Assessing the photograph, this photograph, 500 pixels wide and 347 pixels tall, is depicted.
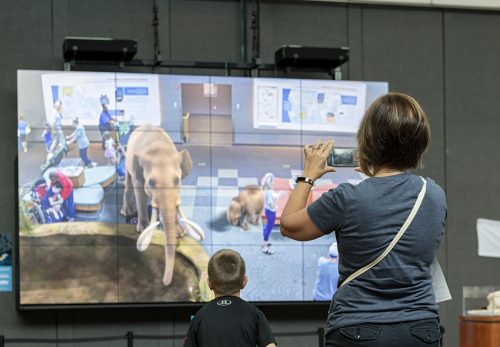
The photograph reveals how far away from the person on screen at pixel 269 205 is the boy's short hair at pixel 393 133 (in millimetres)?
5712

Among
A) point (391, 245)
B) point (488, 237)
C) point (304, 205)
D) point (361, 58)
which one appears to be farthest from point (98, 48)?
point (391, 245)

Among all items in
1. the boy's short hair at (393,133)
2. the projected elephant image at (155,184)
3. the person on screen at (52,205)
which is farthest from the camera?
the projected elephant image at (155,184)

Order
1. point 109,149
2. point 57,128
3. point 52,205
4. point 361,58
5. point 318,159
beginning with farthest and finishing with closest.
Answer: point 361,58, point 109,149, point 57,128, point 52,205, point 318,159

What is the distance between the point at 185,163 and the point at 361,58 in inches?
84.2

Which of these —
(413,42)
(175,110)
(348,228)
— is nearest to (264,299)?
(175,110)

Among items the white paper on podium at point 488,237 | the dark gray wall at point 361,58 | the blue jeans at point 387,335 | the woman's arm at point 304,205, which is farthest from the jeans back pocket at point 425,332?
the white paper on podium at point 488,237

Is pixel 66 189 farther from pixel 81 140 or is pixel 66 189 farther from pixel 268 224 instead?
pixel 268 224

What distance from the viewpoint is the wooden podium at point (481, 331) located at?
21.5ft

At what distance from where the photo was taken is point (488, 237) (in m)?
8.90

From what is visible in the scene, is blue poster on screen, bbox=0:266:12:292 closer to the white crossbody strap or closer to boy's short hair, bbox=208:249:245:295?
boy's short hair, bbox=208:249:245:295

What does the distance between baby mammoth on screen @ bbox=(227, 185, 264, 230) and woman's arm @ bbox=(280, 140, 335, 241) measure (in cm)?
559

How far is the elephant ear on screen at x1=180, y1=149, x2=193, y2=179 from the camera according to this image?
7.79 m

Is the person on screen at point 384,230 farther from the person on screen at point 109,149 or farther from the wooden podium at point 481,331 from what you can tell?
the person on screen at point 109,149

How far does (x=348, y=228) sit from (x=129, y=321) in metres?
6.13
